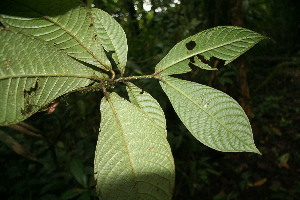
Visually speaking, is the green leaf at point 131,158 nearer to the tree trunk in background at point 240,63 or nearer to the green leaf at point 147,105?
the green leaf at point 147,105

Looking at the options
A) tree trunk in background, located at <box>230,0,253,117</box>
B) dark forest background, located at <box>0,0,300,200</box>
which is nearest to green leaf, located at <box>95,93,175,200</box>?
dark forest background, located at <box>0,0,300,200</box>

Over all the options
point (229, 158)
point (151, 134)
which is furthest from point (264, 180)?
point (151, 134)

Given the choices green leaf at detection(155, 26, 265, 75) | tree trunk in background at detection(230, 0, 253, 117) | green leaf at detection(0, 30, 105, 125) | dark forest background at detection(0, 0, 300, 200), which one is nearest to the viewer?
green leaf at detection(0, 30, 105, 125)

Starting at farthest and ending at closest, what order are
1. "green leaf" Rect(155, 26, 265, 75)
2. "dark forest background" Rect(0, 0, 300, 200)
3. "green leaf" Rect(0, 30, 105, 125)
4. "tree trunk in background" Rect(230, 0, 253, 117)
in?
"tree trunk in background" Rect(230, 0, 253, 117) < "dark forest background" Rect(0, 0, 300, 200) < "green leaf" Rect(155, 26, 265, 75) < "green leaf" Rect(0, 30, 105, 125)

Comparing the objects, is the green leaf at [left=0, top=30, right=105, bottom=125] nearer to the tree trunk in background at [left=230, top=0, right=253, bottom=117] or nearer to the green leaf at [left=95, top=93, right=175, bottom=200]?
the green leaf at [left=95, top=93, right=175, bottom=200]

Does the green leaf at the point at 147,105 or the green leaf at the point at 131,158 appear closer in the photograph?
the green leaf at the point at 131,158

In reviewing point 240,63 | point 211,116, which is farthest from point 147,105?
point 240,63

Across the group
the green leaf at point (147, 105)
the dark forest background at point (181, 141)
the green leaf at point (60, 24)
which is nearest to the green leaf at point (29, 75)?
the green leaf at point (60, 24)

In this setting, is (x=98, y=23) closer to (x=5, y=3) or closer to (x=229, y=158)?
(x=5, y=3)
